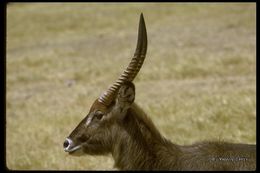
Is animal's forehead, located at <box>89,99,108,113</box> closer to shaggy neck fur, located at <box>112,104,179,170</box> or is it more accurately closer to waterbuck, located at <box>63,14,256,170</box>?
waterbuck, located at <box>63,14,256,170</box>

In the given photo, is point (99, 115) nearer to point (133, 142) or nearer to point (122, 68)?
point (133, 142)

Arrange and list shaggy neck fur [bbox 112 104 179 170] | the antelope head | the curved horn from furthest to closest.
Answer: shaggy neck fur [bbox 112 104 179 170] < the antelope head < the curved horn

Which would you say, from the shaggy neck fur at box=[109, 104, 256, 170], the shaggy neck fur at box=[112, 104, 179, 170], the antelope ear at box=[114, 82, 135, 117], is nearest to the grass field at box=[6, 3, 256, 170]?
the shaggy neck fur at box=[109, 104, 256, 170]

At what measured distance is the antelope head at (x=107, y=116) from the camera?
21.1ft

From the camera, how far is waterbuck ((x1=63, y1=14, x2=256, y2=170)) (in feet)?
21.0

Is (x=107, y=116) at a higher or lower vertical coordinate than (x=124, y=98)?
lower

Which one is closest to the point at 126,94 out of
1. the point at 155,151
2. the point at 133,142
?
the point at 133,142

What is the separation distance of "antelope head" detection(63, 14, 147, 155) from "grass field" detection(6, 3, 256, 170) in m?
1.93

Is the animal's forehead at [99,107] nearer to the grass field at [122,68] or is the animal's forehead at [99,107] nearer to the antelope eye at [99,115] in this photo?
the antelope eye at [99,115]

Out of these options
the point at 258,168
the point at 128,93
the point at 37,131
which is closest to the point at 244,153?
the point at 258,168

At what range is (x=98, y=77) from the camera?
64.2ft

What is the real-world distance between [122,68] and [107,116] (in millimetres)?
14279

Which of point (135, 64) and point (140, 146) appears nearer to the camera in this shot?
point (135, 64)

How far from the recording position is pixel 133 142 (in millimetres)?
6559
